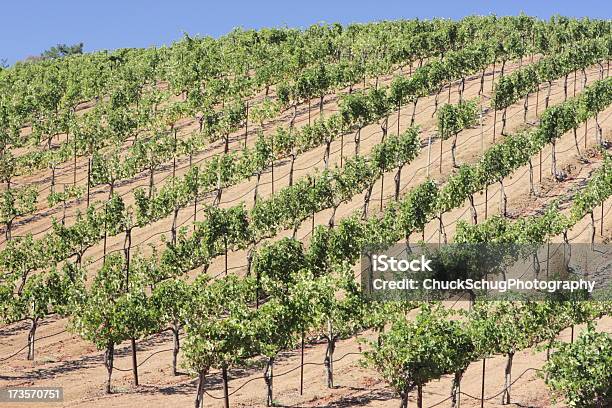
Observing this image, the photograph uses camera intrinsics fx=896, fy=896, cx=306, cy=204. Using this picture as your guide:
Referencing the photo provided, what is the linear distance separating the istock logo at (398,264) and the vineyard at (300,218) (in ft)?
3.93

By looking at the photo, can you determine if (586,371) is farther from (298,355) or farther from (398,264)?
(398,264)

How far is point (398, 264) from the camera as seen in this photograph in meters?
53.7

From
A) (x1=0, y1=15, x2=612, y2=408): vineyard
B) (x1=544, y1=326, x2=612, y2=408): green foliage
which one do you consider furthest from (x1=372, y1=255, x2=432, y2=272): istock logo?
(x1=544, y1=326, x2=612, y2=408): green foliage

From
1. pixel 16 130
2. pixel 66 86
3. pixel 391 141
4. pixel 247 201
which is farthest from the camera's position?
pixel 66 86

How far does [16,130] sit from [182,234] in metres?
38.8

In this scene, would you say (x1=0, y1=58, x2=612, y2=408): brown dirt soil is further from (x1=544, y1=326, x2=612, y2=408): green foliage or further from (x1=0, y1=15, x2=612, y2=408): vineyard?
(x1=544, y1=326, x2=612, y2=408): green foliage

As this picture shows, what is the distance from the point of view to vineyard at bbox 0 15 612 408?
39375mm

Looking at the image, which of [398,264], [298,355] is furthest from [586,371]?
[398,264]

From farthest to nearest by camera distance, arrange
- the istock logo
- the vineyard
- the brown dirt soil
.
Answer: the istock logo, the brown dirt soil, the vineyard

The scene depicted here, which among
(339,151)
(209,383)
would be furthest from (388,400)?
(339,151)

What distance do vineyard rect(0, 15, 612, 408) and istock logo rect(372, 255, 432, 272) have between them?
1.20 metres

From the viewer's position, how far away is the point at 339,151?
84938mm

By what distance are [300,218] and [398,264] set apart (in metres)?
12.0

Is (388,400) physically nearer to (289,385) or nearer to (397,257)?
(289,385)
